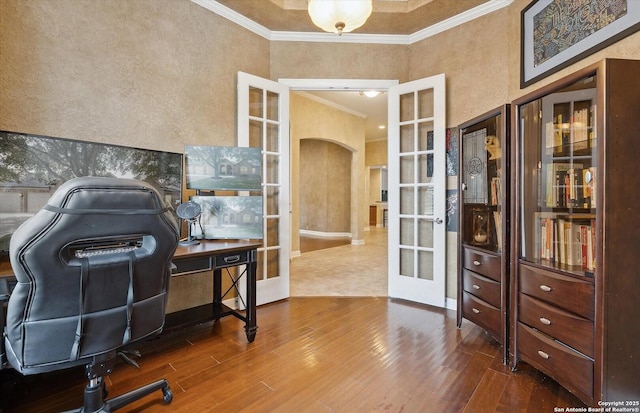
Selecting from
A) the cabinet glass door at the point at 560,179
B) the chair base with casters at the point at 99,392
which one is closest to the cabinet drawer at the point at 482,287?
the cabinet glass door at the point at 560,179

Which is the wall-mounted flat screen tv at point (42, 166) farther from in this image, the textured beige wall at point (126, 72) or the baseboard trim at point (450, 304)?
the baseboard trim at point (450, 304)

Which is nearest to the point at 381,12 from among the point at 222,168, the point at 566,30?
the point at 566,30

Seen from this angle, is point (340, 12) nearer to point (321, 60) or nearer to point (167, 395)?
point (321, 60)

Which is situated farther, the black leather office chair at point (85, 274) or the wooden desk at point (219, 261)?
the wooden desk at point (219, 261)

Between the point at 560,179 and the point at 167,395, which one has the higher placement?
the point at 560,179

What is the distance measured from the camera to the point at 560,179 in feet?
6.23

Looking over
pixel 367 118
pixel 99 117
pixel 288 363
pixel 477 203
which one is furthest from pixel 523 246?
pixel 367 118

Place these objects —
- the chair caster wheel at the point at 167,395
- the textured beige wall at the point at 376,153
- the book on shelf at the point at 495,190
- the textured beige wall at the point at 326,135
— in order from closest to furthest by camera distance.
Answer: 1. the chair caster wheel at the point at 167,395
2. the book on shelf at the point at 495,190
3. the textured beige wall at the point at 326,135
4. the textured beige wall at the point at 376,153

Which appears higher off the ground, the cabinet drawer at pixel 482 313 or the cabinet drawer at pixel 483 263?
the cabinet drawer at pixel 483 263

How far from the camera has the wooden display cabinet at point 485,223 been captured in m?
2.09

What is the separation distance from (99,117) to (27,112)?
393mm

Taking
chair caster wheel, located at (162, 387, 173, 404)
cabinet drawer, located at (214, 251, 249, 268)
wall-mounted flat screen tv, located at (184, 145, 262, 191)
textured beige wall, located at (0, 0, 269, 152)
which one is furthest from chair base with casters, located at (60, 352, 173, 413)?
textured beige wall, located at (0, 0, 269, 152)

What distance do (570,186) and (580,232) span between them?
0.29m

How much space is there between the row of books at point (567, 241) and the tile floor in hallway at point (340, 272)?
1.93m
